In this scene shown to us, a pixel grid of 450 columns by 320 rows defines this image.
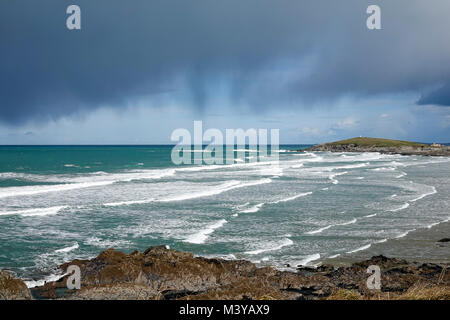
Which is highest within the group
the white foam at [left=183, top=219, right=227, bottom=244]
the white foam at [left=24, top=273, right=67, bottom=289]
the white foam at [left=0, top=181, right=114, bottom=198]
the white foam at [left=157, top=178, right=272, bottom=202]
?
the white foam at [left=0, top=181, right=114, bottom=198]

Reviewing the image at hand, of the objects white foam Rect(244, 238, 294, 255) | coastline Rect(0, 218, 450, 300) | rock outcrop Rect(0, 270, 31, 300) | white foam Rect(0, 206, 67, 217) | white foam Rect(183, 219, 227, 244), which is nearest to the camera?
rock outcrop Rect(0, 270, 31, 300)

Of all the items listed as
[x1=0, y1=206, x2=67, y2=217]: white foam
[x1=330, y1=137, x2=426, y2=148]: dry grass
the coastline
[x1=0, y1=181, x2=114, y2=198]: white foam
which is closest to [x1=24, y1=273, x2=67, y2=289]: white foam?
the coastline

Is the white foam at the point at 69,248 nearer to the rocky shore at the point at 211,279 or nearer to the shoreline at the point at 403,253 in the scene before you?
the rocky shore at the point at 211,279

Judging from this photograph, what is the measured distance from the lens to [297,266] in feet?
45.7

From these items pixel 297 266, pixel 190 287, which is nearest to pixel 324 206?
pixel 297 266

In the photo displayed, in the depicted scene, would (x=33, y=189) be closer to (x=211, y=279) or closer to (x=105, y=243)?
(x=105, y=243)

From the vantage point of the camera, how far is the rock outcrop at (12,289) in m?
8.76

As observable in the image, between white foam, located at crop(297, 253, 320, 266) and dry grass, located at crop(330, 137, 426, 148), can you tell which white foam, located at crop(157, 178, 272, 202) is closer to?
white foam, located at crop(297, 253, 320, 266)

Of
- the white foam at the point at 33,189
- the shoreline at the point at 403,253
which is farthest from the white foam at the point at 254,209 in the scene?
the white foam at the point at 33,189

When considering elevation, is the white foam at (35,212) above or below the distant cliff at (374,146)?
below

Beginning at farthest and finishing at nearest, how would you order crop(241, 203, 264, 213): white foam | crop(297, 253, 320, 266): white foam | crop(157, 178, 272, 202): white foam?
crop(157, 178, 272, 202): white foam → crop(241, 203, 264, 213): white foam → crop(297, 253, 320, 266): white foam

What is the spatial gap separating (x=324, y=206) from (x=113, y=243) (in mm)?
15313

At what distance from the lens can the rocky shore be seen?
381 inches
